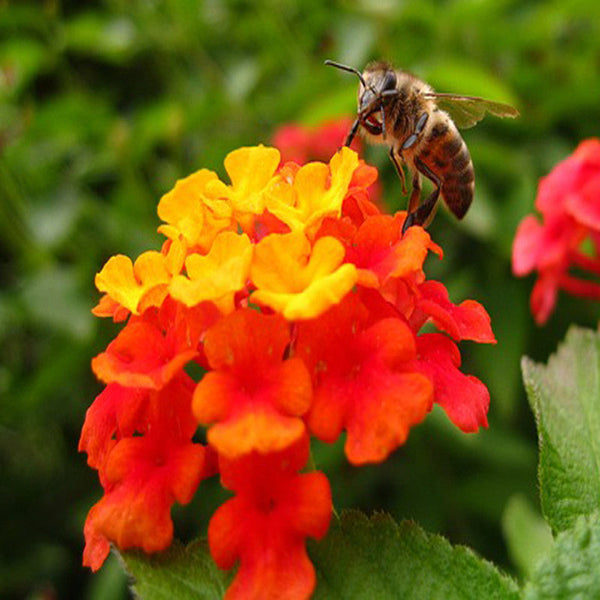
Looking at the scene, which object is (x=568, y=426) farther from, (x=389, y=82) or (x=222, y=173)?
(x=222, y=173)

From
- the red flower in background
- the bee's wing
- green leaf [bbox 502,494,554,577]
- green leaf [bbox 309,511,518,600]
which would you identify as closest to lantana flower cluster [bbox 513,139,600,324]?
the bee's wing

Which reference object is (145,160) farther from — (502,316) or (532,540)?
(532,540)

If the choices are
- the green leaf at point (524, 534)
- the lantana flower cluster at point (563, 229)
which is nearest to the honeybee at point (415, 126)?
the lantana flower cluster at point (563, 229)

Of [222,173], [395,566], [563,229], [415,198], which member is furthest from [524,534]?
[222,173]

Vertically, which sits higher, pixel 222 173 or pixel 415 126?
pixel 415 126

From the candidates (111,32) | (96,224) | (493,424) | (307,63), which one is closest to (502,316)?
(493,424)

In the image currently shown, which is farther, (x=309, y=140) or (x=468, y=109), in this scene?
(x=309, y=140)
